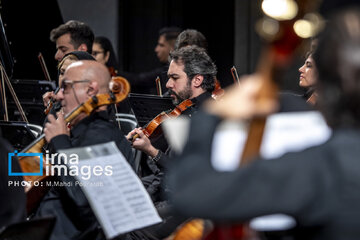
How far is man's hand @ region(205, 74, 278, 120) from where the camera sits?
1.35 metres

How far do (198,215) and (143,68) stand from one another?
5418mm

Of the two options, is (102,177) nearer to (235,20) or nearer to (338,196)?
(338,196)

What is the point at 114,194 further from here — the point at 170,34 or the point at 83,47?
the point at 170,34

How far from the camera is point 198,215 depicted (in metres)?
1.40

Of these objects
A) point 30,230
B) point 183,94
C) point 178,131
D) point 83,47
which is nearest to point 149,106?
point 183,94

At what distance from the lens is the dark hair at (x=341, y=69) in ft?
4.58

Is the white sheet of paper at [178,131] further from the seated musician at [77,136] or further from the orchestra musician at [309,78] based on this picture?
the orchestra musician at [309,78]

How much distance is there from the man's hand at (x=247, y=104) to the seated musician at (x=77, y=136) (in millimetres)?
1555

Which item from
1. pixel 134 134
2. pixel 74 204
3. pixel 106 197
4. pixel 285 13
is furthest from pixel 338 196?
pixel 134 134

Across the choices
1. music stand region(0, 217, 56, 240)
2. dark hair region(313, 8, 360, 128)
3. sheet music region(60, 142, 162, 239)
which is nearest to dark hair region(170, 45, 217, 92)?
sheet music region(60, 142, 162, 239)

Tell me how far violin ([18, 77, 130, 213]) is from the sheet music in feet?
1.47

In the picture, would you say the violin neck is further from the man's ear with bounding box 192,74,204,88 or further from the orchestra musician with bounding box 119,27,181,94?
the orchestra musician with bounding box 119,27,181,94

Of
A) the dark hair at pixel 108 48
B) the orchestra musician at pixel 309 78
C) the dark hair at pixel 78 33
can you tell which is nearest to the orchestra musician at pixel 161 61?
the dark hair at pixel 108 48

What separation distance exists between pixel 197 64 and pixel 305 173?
316 cm
